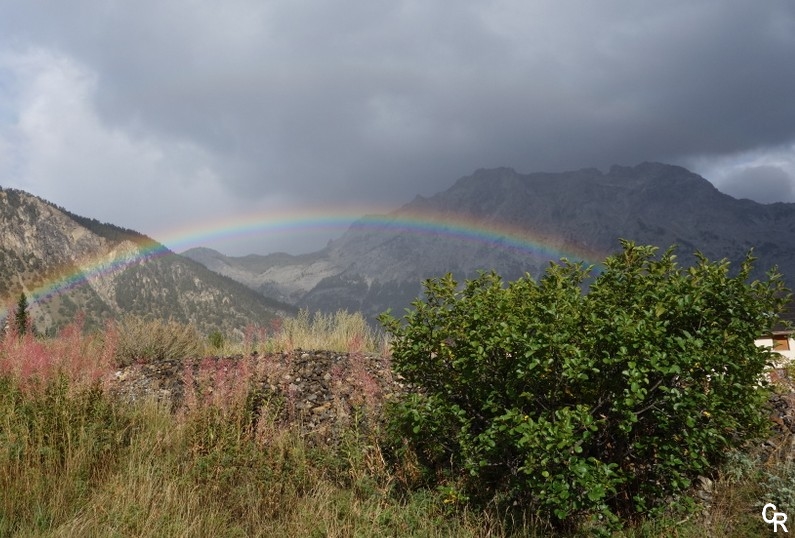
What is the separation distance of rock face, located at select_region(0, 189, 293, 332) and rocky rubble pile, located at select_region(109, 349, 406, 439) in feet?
322

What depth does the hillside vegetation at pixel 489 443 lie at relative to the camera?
4.08 meters

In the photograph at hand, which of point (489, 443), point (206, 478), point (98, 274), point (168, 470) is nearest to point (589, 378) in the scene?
point (489, 443)

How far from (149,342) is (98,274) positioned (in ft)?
405

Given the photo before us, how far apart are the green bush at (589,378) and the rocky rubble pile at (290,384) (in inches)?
63.9

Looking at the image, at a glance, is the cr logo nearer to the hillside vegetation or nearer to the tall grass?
the hillside vegetation

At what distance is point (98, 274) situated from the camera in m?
119

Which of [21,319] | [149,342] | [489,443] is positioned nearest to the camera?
[489,443]

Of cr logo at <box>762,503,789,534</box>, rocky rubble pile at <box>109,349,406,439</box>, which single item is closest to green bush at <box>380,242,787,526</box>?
cr logo at <box>762,503,789,534</box>

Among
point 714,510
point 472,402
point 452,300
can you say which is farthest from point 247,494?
point 714,510

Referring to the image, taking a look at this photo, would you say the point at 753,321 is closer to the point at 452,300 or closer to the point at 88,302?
the point at 452,300

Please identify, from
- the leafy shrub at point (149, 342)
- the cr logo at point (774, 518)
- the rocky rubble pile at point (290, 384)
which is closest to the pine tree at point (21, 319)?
the leafy shrub at point (149, 342)

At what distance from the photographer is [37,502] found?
4391mm

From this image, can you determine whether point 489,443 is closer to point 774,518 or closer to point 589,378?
point 589,378

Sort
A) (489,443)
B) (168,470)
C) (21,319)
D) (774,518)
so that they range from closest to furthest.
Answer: (489,443) → (774,518) → (168,470) → (21,319)
